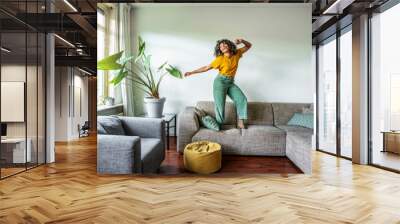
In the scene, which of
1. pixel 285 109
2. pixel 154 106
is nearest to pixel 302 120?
pixel 285 109

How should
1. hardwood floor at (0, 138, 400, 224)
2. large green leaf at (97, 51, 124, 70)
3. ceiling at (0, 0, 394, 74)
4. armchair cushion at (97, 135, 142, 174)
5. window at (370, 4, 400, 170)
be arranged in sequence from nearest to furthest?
hardwood floor at (0, 138, 400, 224) → armchair cushion at (97, 135, 142, 174) → large green leaf at (97, 51, 124, 70) → ceiling at (0, 0, 394, 74) → window at (370, 4, 400, 170)

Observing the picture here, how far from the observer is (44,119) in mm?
5465

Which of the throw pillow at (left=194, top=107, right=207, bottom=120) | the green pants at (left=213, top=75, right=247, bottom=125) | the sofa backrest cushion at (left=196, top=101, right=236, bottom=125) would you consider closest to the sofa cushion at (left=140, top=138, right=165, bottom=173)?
the throw pillow at (left=194, top=107, right=207, bottom=120)

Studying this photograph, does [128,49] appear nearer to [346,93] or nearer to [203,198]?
[203,198]

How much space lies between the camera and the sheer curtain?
3.99 metres

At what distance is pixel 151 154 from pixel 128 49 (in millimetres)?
1273

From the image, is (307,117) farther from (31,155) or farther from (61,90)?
(61,90)

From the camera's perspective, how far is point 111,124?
13.3ft

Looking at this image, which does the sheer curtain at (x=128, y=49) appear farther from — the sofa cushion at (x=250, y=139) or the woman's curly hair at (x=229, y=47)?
the woman's curly hair at (x=229, y=47)

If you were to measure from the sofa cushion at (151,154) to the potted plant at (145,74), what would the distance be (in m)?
0.32

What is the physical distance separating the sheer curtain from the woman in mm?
660

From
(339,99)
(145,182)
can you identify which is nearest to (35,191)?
(145,182)

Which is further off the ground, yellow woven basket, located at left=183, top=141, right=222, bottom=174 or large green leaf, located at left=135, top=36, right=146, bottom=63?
large green leaf, located at left=135, top=36, right=146, bottom=63

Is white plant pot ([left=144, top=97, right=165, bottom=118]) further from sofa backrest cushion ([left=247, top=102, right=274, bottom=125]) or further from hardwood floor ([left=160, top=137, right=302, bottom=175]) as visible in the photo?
sofa backrest cushion ([left=247, top=102, right=274, bottom=125])
